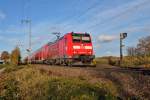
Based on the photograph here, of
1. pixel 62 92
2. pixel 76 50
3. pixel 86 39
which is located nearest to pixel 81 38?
pixel 86 39

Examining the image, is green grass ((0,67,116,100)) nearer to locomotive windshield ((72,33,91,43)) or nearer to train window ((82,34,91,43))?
locomotive windshield ((72,33,91,43))

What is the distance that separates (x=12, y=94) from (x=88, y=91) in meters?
5.33

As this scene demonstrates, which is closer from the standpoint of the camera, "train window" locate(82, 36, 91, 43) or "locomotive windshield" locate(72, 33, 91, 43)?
"locomotive windshield" locate(72, 33, 91, 43)

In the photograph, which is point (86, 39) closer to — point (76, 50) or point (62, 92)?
point (76, 50)

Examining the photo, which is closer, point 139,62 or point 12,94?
point 12,94

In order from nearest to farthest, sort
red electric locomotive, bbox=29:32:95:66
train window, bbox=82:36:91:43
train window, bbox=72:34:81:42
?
red electric locomotive, bbox=29:32:95:66, train window, bbox=72:34:81:42, train window, bbox=82:36:91:43

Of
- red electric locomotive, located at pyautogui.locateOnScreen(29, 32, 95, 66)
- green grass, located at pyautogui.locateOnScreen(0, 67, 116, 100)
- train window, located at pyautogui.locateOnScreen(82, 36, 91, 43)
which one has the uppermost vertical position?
train window, located at pyautogui.locateOnScreen(82, 36, 91, 43)

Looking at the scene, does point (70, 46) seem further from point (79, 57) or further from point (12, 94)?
point (12, 94)

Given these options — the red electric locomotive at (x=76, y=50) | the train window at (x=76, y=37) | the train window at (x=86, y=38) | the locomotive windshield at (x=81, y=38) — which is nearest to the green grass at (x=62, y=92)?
the red electric locomotive at (x=76, y=50)

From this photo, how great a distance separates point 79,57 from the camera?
3036 centimetres

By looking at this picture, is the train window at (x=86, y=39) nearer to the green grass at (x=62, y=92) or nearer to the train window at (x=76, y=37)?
the train window at (x=76, y=37)

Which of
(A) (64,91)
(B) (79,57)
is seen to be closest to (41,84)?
(A) (64,91)

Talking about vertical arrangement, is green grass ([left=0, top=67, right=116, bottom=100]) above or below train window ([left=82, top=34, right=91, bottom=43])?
below

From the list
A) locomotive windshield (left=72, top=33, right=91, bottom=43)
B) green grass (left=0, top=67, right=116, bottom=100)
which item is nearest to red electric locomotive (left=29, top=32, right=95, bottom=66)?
locomotive windshield (left=72, top=33, right=91, bottom=43)
